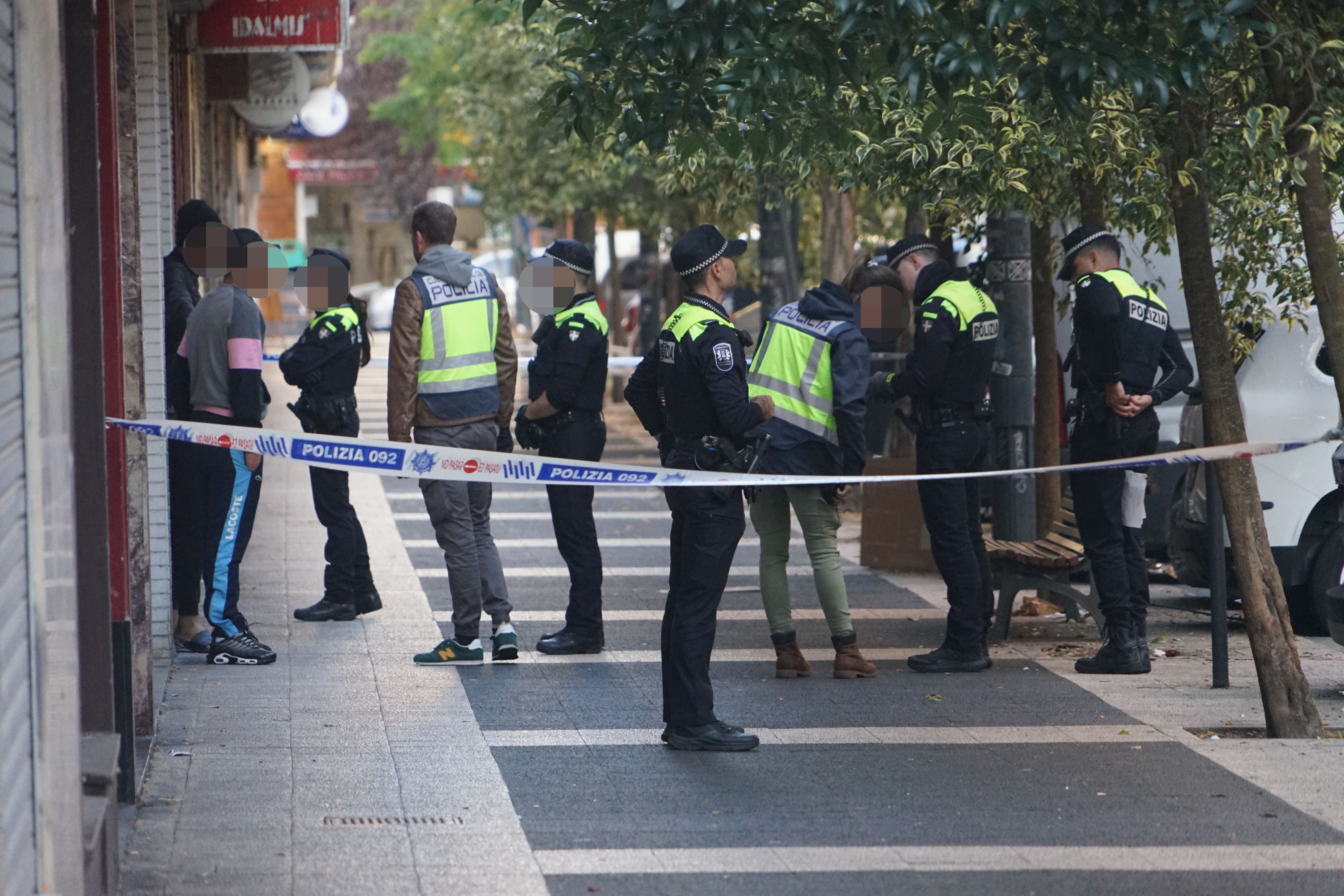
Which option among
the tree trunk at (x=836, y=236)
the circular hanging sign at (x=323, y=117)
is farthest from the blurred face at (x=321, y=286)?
the circular hanging sign at (x=323, y=117)

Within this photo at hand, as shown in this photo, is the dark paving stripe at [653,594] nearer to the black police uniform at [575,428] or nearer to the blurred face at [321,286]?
the black police uniform at [575,428]

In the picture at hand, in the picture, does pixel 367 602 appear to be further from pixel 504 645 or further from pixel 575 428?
pixel 575 428

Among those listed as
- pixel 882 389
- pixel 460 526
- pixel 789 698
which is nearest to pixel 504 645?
pixel 460 526

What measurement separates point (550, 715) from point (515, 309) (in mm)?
34035

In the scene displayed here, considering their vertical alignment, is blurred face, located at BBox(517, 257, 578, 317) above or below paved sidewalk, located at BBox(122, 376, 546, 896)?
above

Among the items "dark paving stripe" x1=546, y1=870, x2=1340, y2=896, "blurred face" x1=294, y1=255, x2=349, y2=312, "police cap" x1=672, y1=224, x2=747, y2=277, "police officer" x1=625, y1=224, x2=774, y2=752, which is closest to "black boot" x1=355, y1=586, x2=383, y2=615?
"blurred face" x1=294, y1=255, x2=349, y2=312

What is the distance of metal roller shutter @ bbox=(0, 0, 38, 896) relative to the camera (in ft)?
11.2

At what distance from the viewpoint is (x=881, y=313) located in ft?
26.5

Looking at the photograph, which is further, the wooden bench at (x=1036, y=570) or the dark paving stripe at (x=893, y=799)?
the wooden bench at (x=1036, y=570)

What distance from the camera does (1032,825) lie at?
5.44 metres

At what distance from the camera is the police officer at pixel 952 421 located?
7754mm

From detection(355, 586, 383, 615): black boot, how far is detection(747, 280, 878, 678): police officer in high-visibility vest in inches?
94.9

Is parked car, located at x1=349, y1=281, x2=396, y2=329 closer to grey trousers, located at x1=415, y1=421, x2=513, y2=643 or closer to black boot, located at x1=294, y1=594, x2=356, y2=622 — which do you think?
black boot, located at x1=294, y1=594, x2=356, y2=622

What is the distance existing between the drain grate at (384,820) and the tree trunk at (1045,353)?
532 centimetres
